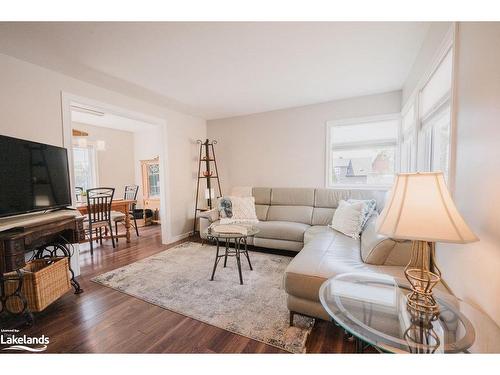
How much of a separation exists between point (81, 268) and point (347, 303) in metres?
3.20

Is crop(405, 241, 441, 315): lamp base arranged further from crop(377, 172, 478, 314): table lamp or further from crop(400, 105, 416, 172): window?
crop(400, 105, 416, 172): window

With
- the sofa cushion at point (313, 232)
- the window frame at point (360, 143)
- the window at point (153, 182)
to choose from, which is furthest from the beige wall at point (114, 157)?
the window frame at point (360, 143)

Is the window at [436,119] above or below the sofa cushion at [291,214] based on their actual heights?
above

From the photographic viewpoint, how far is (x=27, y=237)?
5.27 feet

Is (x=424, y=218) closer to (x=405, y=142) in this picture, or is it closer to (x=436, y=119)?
(x=436, y=119)

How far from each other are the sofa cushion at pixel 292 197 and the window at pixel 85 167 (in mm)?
4364

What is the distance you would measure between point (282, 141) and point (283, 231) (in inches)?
68.6

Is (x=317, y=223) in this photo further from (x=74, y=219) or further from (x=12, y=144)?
(x=12, y=144)

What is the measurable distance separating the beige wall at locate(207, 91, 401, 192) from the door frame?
1.22 metres

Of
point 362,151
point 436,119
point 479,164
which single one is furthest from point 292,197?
point 479,164

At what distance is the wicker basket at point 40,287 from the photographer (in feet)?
5.62

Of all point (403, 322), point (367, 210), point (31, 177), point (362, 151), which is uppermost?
point (362, 151)

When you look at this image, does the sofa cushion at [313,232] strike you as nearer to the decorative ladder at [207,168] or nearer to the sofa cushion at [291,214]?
the sofa cushion at [291,214]
